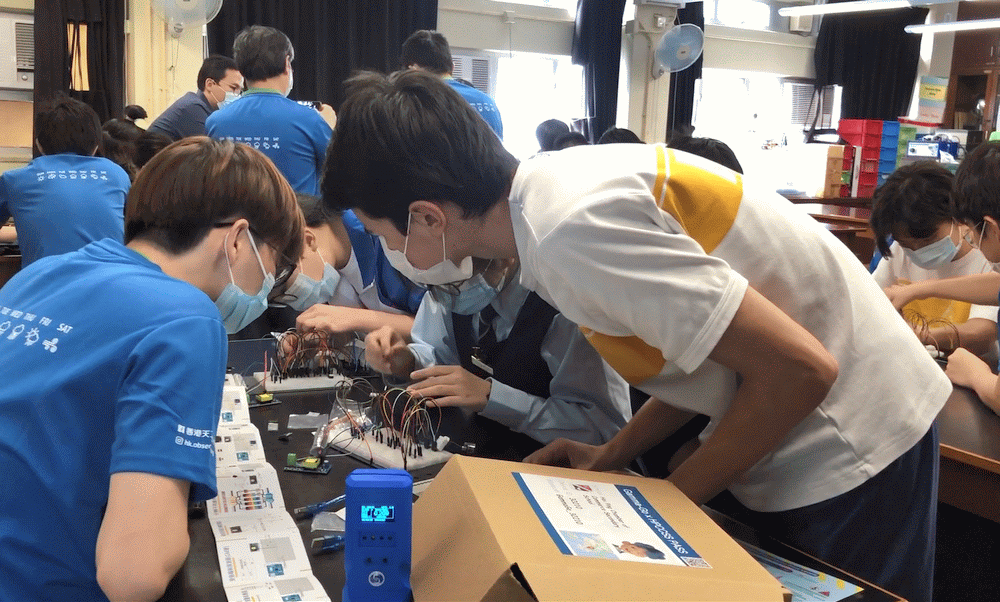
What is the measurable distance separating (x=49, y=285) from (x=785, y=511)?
3.46ft

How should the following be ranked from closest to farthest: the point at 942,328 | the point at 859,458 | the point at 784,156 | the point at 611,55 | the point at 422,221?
1. the point at 859,458
2. the point at 422,221
3. the point at 942,328
4. the point at 611,55
5. the point at 784,156

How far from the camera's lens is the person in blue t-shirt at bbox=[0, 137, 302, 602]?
921mm

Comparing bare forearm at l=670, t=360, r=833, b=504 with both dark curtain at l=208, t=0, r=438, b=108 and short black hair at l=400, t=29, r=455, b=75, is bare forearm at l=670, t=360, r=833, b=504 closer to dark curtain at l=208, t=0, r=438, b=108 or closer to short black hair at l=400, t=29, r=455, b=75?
short black hair at l=400, t=29, r=455, b=75

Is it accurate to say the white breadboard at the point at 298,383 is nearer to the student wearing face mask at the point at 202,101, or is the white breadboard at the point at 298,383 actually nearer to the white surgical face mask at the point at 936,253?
the white surgical face mask at the point at 936,253

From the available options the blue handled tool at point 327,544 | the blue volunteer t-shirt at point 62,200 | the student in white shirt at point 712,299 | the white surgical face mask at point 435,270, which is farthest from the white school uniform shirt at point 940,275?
the blue volunteer t-shirt at point 62,200

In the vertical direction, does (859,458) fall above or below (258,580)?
above

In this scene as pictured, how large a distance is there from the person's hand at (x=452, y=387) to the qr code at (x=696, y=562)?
0.77 metres

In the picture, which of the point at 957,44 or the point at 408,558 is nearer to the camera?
the point at 408,558

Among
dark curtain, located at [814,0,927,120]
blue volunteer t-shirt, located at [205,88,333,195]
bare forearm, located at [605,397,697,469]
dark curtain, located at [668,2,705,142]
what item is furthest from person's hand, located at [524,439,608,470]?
dark curtain, located at [814,0,927,120]

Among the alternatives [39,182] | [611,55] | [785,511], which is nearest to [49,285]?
[785,511]

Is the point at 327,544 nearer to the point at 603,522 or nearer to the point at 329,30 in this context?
the point at 603,522

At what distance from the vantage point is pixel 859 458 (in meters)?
1.13

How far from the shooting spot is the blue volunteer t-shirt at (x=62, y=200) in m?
3.38

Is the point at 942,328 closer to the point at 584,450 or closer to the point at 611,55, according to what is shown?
the point at 584,450
